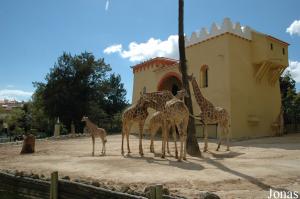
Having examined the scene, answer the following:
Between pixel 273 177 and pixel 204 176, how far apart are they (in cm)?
164

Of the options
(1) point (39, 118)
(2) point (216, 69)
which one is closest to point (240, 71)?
(2) point (216, 69)

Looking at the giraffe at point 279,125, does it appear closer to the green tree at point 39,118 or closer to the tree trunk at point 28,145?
the tree trunk at point 28,145

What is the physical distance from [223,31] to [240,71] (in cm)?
281

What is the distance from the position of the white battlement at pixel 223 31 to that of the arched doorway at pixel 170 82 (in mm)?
3240

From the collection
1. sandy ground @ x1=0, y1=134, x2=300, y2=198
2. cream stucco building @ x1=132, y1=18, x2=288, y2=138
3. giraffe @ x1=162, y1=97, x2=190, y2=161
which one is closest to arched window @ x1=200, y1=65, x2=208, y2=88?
cream stucco building @ x1=132, y1=18, x2=288, y2=138

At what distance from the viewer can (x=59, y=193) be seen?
711cm

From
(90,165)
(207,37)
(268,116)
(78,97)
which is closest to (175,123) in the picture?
(90,165)

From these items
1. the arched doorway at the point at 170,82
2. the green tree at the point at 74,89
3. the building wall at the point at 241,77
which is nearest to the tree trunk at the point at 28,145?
the building wall at the point at 241,77

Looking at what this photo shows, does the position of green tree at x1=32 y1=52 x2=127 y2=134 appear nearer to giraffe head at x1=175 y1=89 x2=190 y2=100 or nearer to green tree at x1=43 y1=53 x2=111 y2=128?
green tree at x1=43 y1=53 x2=111 y2=128

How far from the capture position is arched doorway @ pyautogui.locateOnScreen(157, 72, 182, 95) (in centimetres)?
2680

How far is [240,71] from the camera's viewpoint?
22.8 metres

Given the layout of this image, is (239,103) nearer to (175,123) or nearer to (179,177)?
(175,123)

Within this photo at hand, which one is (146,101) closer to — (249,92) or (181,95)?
(181,95)

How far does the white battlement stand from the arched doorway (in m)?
3.24
